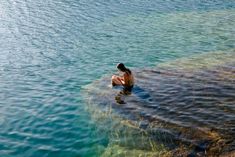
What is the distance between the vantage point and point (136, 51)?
114ft

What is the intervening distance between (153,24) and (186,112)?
2472 centimetres

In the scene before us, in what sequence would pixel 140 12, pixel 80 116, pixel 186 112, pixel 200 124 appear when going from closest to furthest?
pixel 200 124 < pixel 186 112 < pixel 80 116 < pixel 140 12

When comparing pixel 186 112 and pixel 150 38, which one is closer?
pixel 186 112

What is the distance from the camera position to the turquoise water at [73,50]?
2086 cm

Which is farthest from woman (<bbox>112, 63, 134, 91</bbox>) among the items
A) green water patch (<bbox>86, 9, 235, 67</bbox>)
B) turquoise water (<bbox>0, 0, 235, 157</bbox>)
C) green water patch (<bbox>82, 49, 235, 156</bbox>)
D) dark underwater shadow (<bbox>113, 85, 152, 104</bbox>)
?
green water patch (<bbox>86, 9, 235, 67</bbox>)

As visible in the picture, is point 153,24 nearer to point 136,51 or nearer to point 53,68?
point 136,51

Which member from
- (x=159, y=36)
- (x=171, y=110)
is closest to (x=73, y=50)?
(x=159, y=36)

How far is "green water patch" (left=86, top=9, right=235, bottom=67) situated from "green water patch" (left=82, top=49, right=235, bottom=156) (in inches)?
161

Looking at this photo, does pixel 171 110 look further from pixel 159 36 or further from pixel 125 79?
pixel 159 36

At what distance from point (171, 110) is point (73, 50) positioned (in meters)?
16.6

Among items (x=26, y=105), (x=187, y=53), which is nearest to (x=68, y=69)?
(x=26, y=105)

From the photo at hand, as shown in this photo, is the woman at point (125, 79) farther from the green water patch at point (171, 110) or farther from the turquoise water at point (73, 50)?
the turquoise water at point (73, 50)

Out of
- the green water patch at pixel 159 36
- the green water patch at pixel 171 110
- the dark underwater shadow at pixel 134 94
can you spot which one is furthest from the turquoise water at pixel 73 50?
the dark underwater shadow at pixel 134 94

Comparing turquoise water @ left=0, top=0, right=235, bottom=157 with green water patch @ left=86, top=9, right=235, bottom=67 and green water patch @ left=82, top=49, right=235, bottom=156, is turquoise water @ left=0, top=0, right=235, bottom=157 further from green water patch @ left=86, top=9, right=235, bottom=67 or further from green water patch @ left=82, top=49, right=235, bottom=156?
green water patch @ left=82, top=49, right=235, bottom=156
